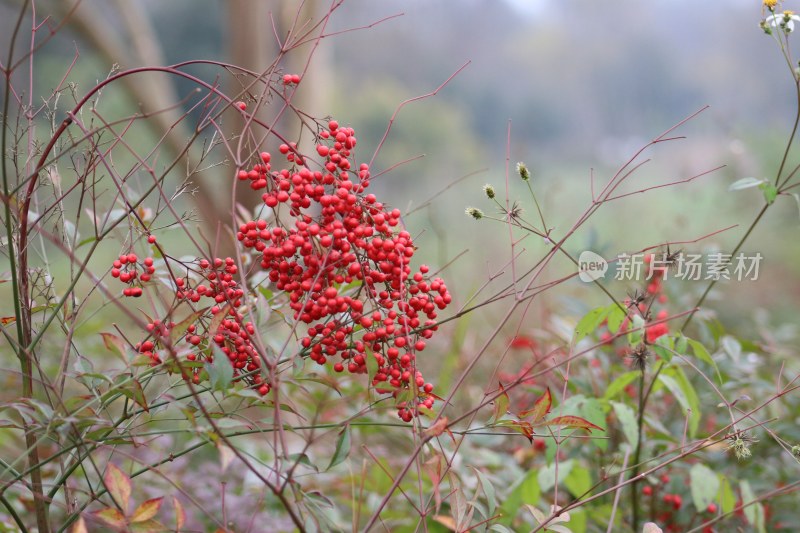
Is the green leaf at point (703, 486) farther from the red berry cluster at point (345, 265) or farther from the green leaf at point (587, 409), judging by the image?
the red berry cluster at point (345, 265)

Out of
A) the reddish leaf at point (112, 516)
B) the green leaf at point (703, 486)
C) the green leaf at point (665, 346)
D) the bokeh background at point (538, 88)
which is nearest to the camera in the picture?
the reddish leaf at point (112, 516)

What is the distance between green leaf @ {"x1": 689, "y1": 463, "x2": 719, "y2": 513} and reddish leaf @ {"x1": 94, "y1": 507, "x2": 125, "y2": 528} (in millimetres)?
721

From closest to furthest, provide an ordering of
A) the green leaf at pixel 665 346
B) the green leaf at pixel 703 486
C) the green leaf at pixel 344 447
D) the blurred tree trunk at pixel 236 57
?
the green leaf at pixel 344 447
the green leaf at pixel 665 346
the green leaf at pixel 703 486
the blurred tree trunk at pixel 236 57

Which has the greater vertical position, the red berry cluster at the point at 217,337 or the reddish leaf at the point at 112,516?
the red berry cluster at the point at 217,337

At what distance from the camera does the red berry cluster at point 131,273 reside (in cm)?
73

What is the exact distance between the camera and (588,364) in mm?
1323

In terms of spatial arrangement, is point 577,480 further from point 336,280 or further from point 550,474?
point 336,280

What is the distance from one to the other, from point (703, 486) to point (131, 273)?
30.2 inches

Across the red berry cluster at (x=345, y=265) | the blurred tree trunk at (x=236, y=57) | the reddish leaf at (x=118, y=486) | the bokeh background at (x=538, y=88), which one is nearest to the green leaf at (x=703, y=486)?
the red berry cluster at (x=345, y=265)

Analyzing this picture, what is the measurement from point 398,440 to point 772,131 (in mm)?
Result: 4919

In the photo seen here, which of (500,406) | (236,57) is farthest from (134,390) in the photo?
(236,57)

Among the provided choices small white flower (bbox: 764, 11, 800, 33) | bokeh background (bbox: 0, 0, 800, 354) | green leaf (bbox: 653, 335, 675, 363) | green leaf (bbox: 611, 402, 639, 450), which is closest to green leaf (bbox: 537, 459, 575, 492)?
green leaf (bbox: 611, 402, 639, 450)

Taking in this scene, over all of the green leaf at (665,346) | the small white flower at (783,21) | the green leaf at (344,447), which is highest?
the small white flower at (783,21)

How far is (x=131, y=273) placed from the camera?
751 mm
